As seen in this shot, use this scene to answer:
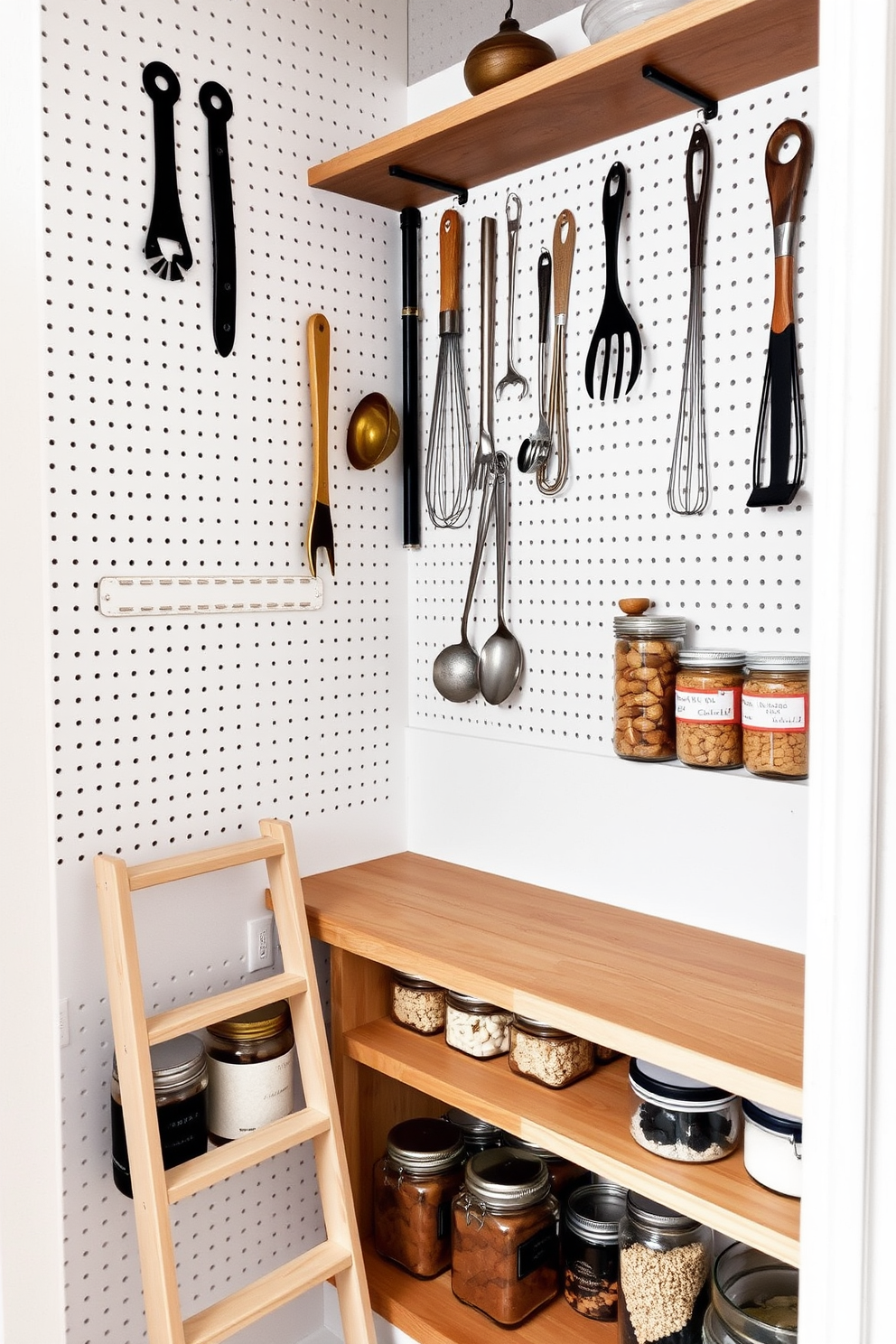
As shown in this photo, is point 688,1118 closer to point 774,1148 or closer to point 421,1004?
point 774,1148

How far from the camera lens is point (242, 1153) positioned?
1.40 m

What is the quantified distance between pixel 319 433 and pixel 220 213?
36cm

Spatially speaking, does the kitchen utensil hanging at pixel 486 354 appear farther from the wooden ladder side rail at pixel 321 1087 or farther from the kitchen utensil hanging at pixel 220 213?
the wooden ladder side rail at pixel 321 1087

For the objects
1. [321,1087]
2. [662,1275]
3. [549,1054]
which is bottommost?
[662,1275]

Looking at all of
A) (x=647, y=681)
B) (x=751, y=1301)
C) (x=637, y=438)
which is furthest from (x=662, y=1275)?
(x=637, y=438)

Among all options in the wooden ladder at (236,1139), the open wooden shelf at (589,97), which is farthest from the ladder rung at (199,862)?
the open wooden shelf at (589,97)

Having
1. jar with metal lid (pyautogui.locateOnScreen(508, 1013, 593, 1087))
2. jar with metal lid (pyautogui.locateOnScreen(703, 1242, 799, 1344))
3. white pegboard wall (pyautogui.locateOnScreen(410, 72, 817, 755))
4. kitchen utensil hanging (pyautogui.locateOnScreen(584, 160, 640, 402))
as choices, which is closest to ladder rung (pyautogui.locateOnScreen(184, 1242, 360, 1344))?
jar with metal lid (pyautogui.locateOnScreen(508, 1013, 593, 1087))

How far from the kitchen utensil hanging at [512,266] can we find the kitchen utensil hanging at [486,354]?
3 centimetres

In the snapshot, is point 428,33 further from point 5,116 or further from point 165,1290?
point 165,1290

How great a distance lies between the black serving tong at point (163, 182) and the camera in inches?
58.9

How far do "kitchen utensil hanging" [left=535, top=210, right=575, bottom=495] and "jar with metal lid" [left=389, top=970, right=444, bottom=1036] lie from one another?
0.81 m

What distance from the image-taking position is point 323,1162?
60.8 inches

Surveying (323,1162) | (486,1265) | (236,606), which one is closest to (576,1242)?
(486,1265)

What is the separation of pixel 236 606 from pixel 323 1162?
33.7 inches
